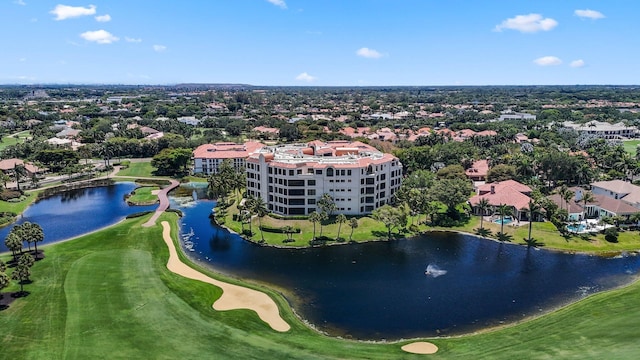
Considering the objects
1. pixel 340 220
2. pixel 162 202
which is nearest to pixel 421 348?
pixel 340 220

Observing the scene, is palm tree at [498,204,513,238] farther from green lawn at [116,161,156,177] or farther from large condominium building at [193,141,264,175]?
green lawn at [116,161,156,177]

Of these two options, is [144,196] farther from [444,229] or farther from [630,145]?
[630,145]

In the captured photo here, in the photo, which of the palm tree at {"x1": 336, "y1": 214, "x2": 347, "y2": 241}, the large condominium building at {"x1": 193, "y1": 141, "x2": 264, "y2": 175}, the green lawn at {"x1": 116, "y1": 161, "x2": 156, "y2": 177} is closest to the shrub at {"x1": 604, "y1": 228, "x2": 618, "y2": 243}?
the palm tree at {"x1": 336, "y1": 214, "x2": 347, "y2": 241}

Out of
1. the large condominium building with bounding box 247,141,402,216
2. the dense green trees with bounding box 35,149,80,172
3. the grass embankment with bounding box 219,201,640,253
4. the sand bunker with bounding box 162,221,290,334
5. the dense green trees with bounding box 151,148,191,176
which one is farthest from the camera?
the dense green trees with bounding box 35,149,80,172

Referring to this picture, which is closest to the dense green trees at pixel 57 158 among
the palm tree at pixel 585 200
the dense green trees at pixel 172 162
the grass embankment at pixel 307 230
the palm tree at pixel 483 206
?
the dense green trees at pixel 172 162

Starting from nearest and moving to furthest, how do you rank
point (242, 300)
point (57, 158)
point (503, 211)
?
point (242, 300) → point (503, 211) → point (57, 158)
